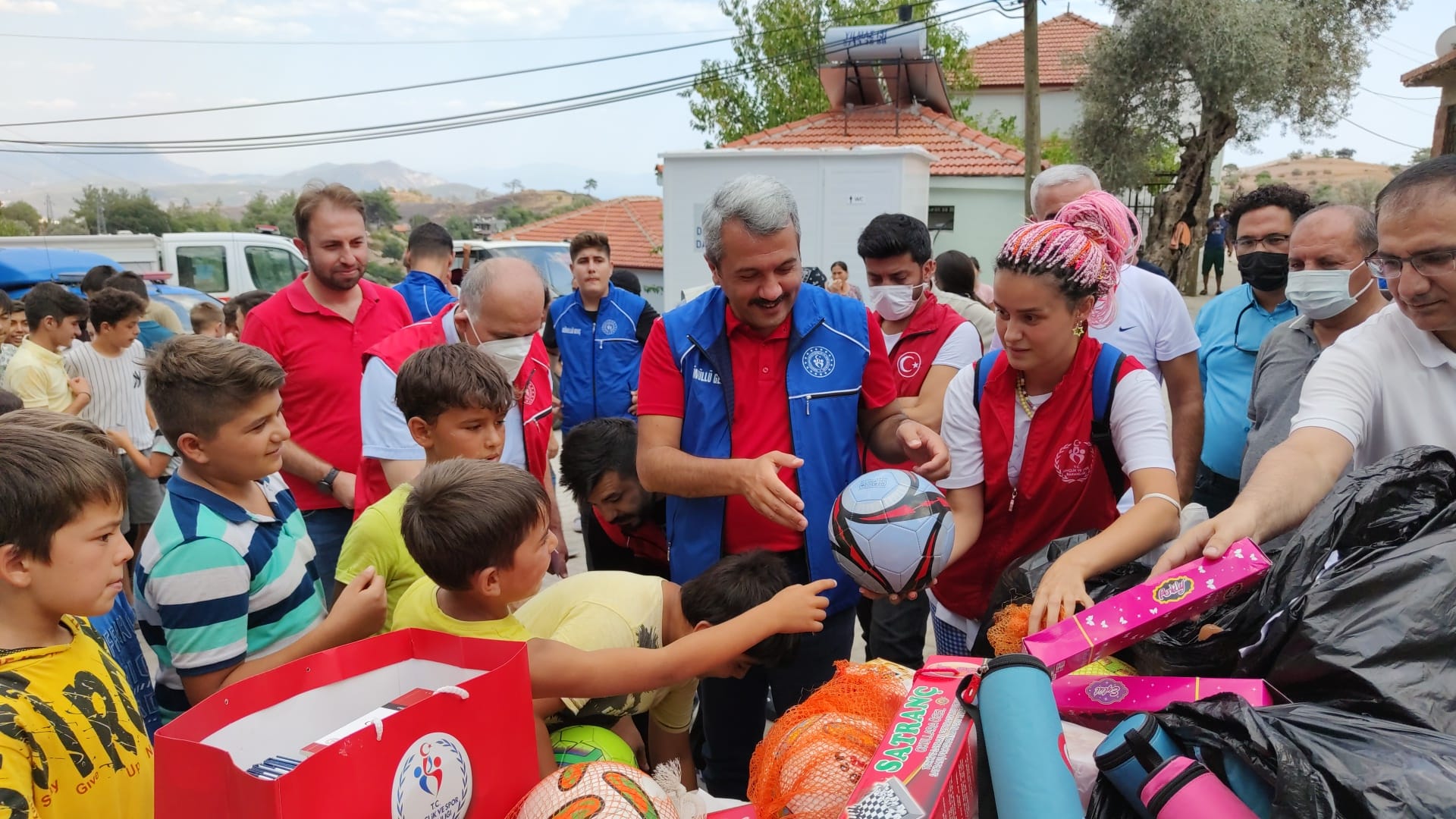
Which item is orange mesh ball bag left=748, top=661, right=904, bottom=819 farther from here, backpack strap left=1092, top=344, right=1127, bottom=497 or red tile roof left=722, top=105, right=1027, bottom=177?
red tile roof left=722, top=105, right=1027, bottom=177

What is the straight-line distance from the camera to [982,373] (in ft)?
8.82

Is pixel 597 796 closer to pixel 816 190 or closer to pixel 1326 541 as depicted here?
pixel 1326 541

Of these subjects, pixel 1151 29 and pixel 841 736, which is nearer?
pixel 841 736

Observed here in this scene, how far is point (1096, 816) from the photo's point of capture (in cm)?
136

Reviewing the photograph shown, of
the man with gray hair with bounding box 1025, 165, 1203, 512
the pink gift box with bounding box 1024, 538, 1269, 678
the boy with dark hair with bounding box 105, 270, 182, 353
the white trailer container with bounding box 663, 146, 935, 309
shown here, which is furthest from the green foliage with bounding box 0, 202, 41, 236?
the pink gift box with bounding box 1024, 538, 1269, 678

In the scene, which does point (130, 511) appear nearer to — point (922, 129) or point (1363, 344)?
point (1363, 344)

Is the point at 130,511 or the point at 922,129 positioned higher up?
the point at 922,129

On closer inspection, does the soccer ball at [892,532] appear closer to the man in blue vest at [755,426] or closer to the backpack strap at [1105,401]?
the man in blue vest at [755,426]

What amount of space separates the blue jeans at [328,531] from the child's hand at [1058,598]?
296 centimetres

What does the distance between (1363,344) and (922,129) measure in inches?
747

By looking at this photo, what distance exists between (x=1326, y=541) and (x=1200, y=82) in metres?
22.3

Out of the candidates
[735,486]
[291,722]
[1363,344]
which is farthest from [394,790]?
[1363,344]

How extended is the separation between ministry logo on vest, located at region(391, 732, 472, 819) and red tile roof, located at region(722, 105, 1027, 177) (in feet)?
57.1

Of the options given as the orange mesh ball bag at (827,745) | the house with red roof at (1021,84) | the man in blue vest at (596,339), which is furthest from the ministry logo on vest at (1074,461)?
the house with red roof at (1021,84)
